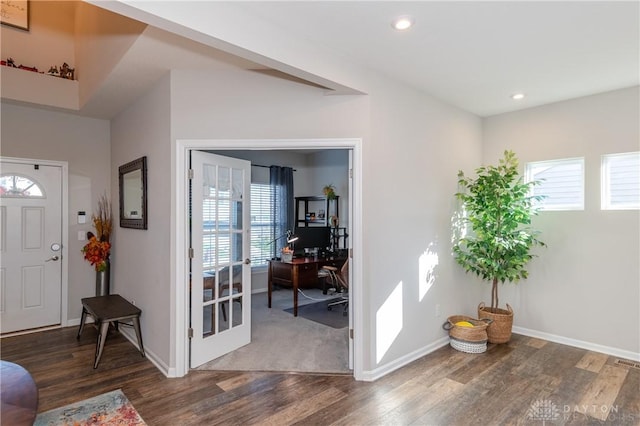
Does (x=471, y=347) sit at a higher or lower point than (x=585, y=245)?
lower

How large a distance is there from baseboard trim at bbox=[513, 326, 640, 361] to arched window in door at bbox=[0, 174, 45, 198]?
19.7ft

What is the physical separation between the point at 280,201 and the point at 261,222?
54cm

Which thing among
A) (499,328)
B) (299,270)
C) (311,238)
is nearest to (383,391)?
(499,328)

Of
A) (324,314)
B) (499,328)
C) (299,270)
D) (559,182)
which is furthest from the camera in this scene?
(299,270)

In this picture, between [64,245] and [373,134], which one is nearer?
[373,134]

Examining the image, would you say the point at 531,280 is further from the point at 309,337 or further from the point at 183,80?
the point at 183,80

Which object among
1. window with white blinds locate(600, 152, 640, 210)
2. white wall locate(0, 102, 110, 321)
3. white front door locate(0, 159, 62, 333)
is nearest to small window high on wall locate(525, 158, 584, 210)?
window with white blinds locate(600, 152, 640, 210)

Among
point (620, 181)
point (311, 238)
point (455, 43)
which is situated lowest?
point (311, 238)

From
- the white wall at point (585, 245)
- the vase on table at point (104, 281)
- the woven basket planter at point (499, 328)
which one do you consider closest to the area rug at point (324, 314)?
the woven basket planter at point (499, 328)

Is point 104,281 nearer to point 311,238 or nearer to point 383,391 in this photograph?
point 311,238

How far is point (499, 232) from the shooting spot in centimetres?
374

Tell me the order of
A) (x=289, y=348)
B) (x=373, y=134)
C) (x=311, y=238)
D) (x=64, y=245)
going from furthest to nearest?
(x=311, y=238) → (x=64, y=245) → (x=289, y=348) → (x=373, y=134)

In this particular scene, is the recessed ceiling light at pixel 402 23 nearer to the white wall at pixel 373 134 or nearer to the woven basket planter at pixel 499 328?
the white wall at pixel 373 134

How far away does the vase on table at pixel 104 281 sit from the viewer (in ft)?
14.3
